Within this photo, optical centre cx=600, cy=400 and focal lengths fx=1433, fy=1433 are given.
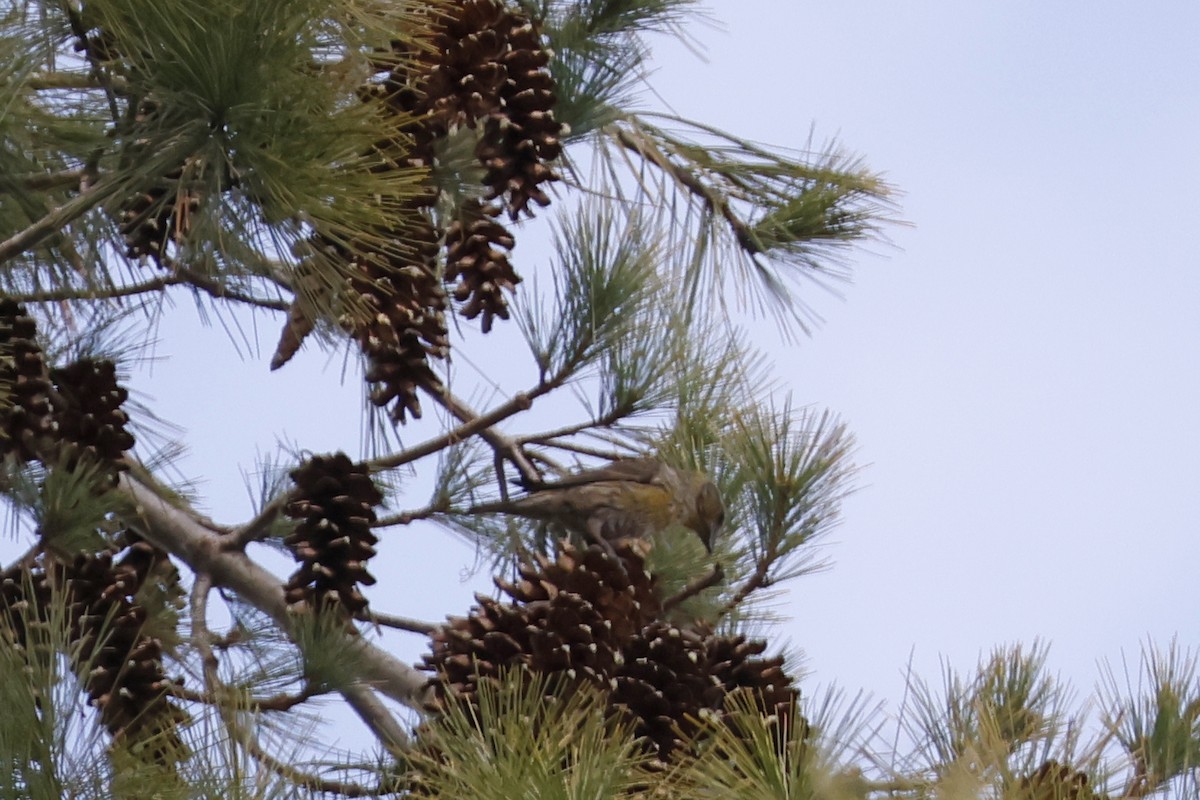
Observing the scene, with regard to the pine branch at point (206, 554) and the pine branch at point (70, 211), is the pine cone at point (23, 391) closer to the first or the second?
the pine branch at point (206, 554)

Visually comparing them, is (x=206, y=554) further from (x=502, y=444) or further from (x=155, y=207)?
(x=155, y=207)

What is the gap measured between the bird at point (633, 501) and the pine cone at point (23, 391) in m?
0.66

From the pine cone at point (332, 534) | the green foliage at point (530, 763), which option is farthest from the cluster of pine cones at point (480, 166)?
the green foliage at point (530, 763)

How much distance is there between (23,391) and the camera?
175 centimetres

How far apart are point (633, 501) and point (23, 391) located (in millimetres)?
786

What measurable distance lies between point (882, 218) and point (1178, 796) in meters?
1.27

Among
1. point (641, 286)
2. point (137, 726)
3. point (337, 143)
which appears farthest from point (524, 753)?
point (641, 286)

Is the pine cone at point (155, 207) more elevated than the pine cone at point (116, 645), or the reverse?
the pine cone at point (155, 207)

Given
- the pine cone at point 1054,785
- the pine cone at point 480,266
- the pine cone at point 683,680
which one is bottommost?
the pine cone at point 1054,785

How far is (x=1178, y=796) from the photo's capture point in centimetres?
106

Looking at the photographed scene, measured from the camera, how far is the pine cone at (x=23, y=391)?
1732 mm

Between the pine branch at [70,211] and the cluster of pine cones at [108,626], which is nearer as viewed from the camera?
the pine branch at [70,211]

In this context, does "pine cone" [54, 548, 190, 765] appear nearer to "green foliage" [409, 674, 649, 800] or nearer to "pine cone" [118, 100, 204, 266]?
"pine cone" [118, 100, 204, 266]

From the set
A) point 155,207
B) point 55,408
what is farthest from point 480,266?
point 55,408
